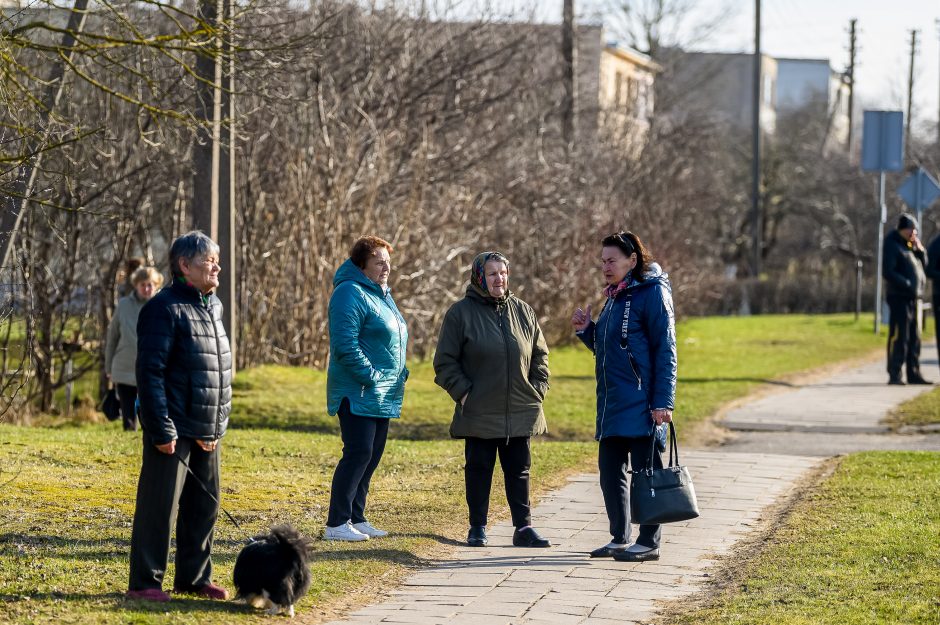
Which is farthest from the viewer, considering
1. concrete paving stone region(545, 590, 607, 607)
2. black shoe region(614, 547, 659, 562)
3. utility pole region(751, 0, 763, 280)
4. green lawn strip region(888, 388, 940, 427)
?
utility pole region(751, 0, 763, 280)

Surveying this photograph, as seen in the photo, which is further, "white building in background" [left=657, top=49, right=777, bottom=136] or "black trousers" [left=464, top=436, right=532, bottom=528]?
"white building in background" [left=657, top=49, right=777, bottom=136]

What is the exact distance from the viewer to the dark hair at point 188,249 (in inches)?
251

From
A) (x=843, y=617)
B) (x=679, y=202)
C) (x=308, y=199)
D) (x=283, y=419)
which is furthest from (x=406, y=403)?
(x=679, y=202)

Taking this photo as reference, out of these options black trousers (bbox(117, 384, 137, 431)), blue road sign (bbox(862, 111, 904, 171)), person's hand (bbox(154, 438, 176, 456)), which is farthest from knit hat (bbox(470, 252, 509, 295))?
blue road sign (bbox(862, 111, 904, 171))

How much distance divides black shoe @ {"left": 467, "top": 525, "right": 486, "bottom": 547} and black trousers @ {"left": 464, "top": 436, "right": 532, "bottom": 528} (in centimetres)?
A: 3

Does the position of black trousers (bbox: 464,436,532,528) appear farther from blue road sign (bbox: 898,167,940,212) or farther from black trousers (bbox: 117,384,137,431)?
blue road sign (bbox: 898,167,940,212)

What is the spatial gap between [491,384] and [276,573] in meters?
2.22

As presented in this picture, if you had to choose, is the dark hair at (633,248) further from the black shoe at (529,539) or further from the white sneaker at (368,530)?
the white sneaker at (368,530)

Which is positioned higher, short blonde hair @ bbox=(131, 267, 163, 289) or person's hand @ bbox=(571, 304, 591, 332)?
Result: short blonde hair @ bbox=(131, 267, 163, 289)

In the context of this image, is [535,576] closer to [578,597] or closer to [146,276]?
[578,597]

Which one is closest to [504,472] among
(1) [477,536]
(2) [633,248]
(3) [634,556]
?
(1) [477,536]

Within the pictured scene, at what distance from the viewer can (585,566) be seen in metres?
7.70

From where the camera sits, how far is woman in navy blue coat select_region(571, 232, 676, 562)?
7645 millimetres

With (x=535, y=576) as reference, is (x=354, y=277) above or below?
above
